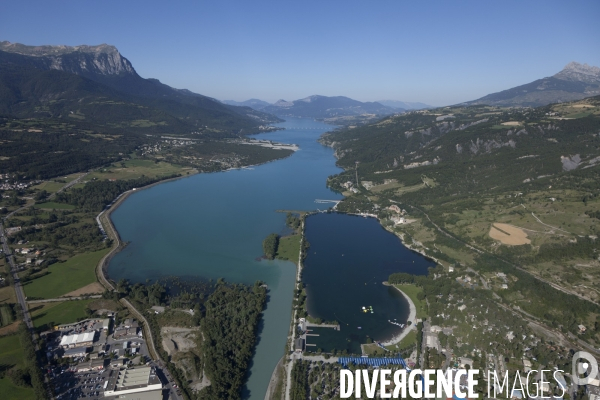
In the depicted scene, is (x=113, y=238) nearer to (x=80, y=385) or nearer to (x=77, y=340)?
(x=77, y=340)

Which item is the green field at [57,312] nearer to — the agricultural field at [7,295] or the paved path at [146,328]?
the agricultural field at [7,295]

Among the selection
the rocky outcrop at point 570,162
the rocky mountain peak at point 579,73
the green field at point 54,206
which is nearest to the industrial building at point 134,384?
the green field at point 54,206

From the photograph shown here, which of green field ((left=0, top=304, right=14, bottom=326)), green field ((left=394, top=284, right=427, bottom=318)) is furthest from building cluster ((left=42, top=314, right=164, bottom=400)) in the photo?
green field ((left=394, top=284, right=427, bottom=318))

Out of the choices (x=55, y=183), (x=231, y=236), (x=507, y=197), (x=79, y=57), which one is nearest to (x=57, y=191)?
(x=55, y=183)

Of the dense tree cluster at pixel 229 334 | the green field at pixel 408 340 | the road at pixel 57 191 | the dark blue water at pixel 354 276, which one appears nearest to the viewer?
the dense tree cluster at pixel 229 334

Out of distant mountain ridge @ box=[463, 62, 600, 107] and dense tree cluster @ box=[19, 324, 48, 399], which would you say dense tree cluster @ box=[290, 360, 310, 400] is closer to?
dense tree cluster @ box=[19, 324, 48, 399]
